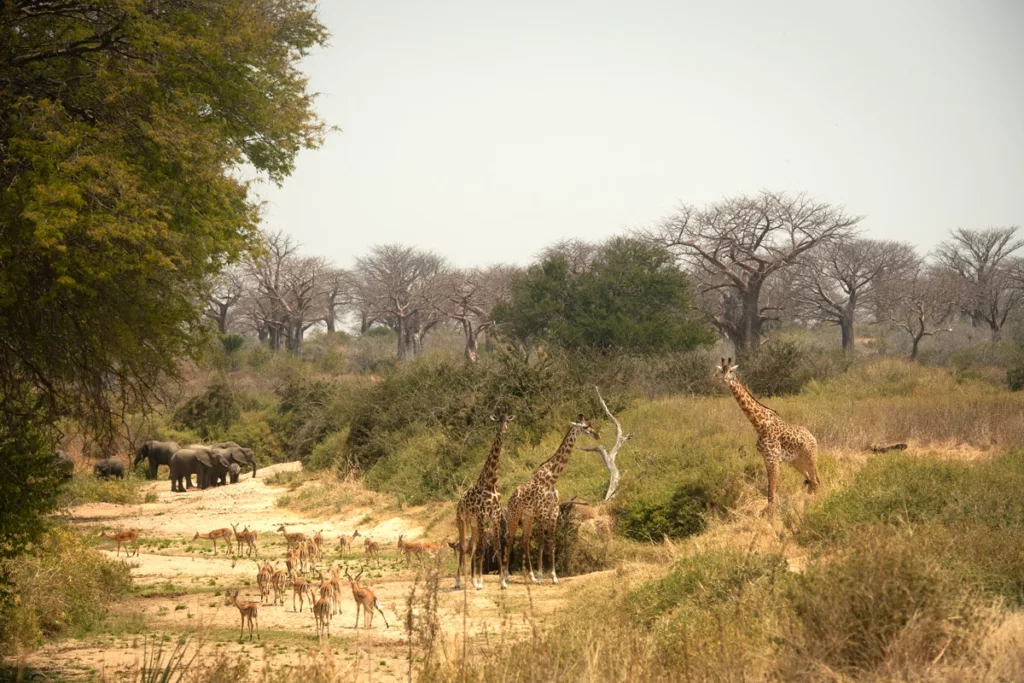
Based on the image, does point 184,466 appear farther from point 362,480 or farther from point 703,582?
point 703,582

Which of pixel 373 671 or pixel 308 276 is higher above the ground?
pixel 308 276

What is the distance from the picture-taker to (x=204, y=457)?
2480cm

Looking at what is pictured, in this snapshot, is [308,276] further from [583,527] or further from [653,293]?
[583,527]

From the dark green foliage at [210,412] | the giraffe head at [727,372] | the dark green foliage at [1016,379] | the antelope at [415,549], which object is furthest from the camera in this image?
the dark green foliage at [210,412]

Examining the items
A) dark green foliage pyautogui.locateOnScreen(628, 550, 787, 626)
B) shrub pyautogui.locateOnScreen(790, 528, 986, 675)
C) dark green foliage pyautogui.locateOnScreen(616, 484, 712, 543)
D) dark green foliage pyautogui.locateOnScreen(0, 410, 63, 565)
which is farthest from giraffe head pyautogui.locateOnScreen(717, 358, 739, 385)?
dark green foliage pyautogui.locateOnScreen(0, 410, 63, 565)

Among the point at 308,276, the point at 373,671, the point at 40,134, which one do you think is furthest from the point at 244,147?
the point at 308,276

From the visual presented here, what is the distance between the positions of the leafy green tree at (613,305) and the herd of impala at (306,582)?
20845 millimetres

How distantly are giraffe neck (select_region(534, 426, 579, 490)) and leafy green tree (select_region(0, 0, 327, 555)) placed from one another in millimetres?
4780

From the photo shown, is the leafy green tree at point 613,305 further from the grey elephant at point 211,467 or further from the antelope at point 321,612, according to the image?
the antelope at point 321,612

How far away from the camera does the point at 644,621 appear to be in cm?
844

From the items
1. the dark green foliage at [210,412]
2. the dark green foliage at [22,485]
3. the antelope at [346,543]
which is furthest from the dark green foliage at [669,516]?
the dark green foliage at [210,412]

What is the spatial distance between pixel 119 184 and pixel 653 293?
99.2 feet

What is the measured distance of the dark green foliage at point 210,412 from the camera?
30812 mm

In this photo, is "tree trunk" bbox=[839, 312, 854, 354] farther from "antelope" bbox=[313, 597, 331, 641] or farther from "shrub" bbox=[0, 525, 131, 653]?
"antelope" bbox=[313, 597, 331, 641]
